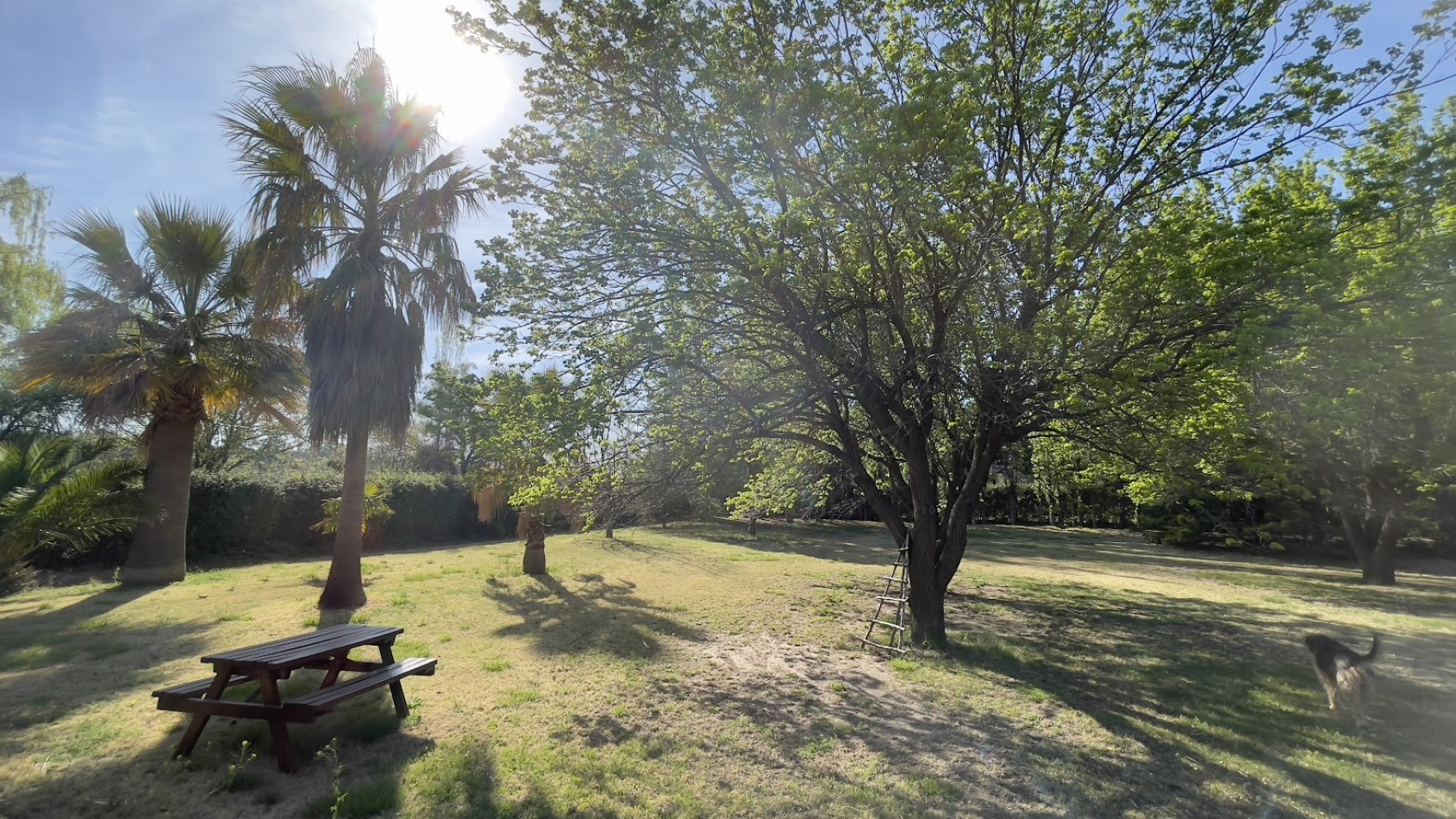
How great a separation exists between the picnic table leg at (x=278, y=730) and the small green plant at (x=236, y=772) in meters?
0.15

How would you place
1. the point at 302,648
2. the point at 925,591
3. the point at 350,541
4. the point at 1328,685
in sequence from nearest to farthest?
the point at 302,648 → the point at 1328,685 → the point at 925,591 → the point at 350,541

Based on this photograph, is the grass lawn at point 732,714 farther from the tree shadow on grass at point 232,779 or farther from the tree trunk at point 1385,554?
the tree trunk at point 1385,554

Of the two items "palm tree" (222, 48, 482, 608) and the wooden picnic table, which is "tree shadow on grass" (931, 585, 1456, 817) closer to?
the wooden picnic table

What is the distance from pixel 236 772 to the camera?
4141mm

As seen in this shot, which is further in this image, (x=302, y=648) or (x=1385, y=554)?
(x=1385, y=554)

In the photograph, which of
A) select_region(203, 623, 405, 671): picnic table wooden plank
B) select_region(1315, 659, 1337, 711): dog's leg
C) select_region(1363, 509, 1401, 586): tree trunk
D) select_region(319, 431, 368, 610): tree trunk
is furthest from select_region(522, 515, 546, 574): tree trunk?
select_region(1363, 509, 1401, 586): tree trunk

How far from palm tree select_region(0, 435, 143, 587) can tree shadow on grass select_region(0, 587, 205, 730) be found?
1175 mm

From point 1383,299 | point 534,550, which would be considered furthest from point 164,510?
point 1383,299

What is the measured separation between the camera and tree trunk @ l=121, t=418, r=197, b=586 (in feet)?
36.8

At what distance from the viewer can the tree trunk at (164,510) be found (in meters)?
11.2

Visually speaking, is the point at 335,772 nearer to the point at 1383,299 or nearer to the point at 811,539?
the point at 1383,299

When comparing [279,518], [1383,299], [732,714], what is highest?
[1383,299]

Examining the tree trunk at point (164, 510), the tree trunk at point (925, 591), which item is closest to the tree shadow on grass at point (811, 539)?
the tree trunk at point (925, 591)

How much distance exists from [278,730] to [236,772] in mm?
300
